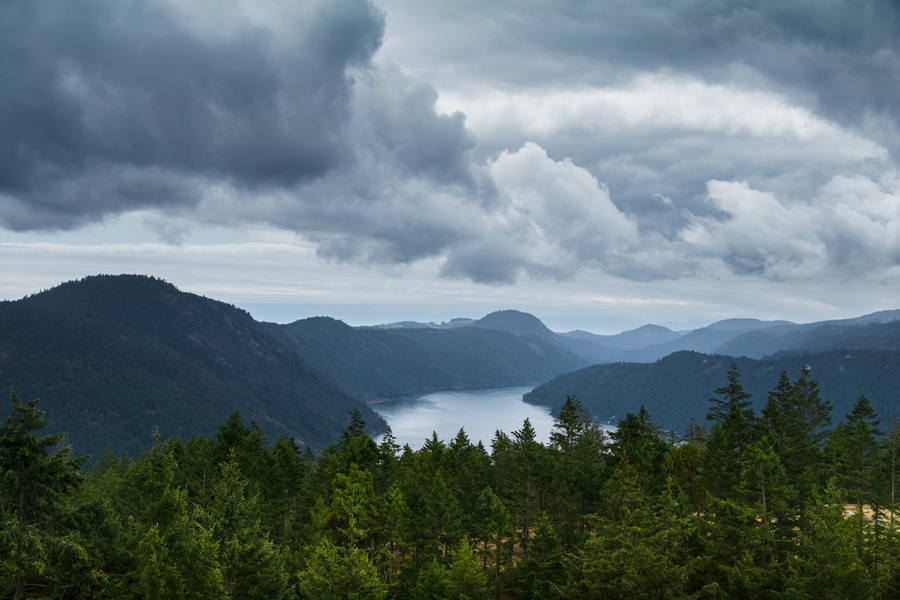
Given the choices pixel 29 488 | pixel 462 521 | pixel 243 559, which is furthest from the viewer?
pixel 462 521

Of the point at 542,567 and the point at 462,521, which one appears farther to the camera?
the point at 462,521

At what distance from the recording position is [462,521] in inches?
1850

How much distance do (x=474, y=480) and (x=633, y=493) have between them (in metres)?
23.8

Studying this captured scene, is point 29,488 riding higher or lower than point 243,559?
higher

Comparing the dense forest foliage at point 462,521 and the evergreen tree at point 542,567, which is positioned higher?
the dense forest foliage at point 462,521

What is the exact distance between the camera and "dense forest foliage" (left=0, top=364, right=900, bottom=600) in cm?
2209

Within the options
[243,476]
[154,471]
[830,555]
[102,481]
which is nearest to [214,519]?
[154,471]

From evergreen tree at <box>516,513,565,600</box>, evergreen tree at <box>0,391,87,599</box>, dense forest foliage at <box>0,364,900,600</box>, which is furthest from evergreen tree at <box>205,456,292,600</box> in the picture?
evergreen tree at <box>516,513,565,600</box>

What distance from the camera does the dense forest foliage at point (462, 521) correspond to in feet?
72.5

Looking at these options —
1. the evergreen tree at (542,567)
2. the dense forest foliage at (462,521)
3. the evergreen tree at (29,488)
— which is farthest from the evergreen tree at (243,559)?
the evergreen tree at (542,567)

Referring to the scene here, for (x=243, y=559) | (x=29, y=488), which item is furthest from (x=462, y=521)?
(x=29, y=488)

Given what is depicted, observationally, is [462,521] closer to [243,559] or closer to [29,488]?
[243,559]

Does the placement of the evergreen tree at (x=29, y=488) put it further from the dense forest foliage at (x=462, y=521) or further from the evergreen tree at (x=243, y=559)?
the evergreen tree at (x=243, y=559)

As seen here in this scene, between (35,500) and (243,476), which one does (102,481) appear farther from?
(35,500)
